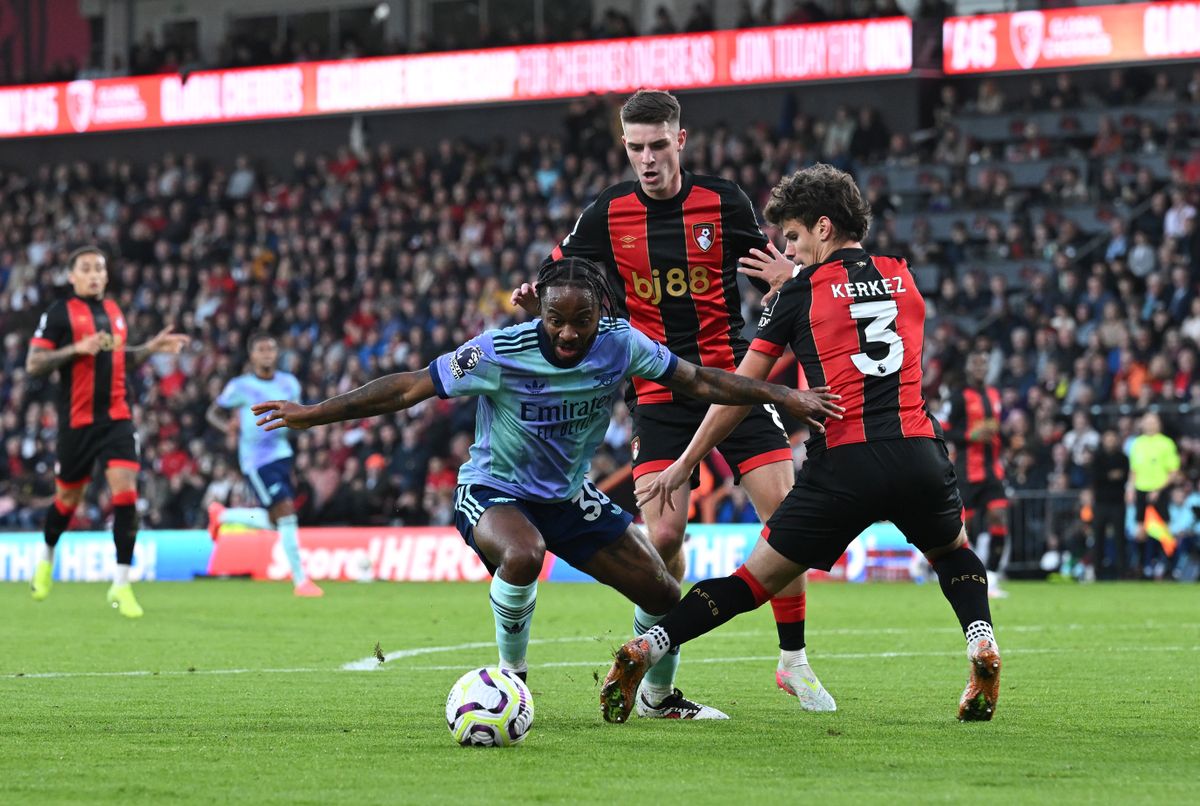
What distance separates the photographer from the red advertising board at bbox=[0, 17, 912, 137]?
29.6m

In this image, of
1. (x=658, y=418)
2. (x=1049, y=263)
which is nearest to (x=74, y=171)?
(x=1049, y=263)

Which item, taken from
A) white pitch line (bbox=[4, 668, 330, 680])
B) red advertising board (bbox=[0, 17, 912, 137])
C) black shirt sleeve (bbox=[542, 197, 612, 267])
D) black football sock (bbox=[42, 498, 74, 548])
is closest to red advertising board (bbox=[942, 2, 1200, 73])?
red advertising board (bbox=[0, 17, 912, 137])

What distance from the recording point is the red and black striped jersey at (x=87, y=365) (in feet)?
47.5

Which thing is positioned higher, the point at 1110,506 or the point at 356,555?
the point at 1110,506

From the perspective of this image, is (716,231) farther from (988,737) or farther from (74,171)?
(74,171)

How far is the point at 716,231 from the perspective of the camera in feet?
26.8

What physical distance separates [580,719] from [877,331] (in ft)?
6.41

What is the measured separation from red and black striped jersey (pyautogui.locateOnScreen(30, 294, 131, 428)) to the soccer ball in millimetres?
8714

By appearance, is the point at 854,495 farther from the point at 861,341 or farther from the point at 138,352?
the point at 138,352

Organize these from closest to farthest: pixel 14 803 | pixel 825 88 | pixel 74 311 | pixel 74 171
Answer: pixel 14 803, pixel 74 311, pixel 825 88, pixel 74 171

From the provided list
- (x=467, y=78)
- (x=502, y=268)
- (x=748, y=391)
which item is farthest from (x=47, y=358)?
(x=467, y=78)

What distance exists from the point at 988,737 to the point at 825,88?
28049 millimetres

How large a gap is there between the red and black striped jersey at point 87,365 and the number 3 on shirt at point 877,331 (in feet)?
29.1

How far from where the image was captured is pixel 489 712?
637cm
